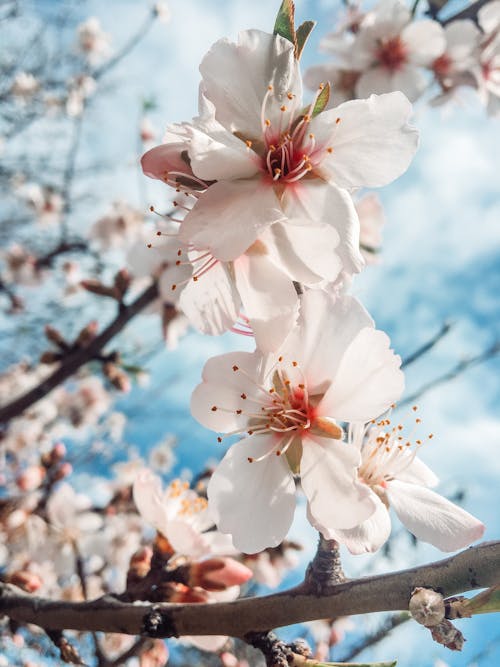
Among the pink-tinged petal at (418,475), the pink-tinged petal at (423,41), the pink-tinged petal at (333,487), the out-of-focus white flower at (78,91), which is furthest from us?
the out-of-focus white flower at (78,91)

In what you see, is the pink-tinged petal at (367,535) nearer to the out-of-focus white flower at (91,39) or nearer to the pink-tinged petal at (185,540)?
the pink-tinged petal at (185,540)

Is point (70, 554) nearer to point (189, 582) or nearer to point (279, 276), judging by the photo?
point (189, 582)

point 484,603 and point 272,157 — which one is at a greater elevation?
point 272,157

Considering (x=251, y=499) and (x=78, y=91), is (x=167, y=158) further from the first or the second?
(x=78, y=91)

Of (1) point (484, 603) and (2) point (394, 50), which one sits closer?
(1) point (484, 603)

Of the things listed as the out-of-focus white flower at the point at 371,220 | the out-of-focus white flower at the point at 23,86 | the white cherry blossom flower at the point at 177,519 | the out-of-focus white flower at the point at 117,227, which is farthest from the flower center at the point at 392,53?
the out-of-focus white flower at the point at 23,86

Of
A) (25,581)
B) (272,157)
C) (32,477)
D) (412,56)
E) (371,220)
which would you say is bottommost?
(32,477)

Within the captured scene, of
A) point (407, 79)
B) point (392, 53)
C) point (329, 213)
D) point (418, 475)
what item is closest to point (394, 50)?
point (392, 53)
